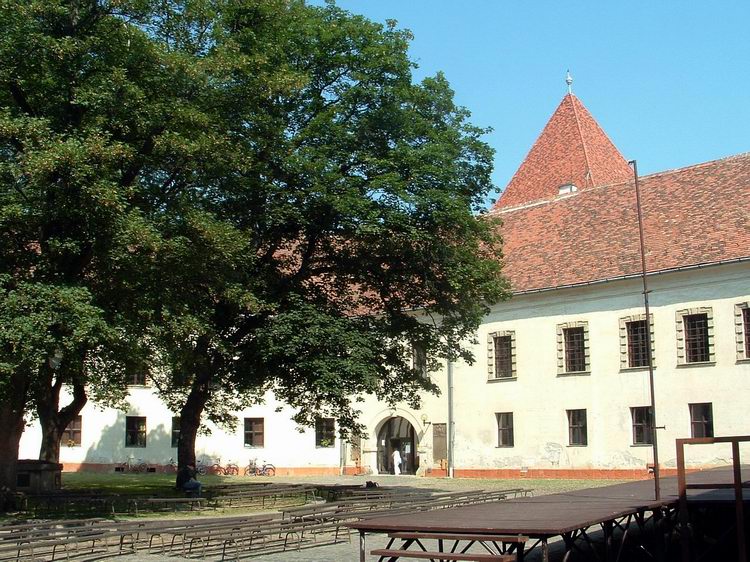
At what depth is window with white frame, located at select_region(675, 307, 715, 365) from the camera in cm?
3191

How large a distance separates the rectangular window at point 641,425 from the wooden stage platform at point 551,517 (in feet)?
62.9

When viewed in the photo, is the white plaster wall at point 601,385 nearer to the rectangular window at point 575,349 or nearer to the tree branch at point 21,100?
the rectangular window at point 575,349

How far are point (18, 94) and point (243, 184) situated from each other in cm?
514

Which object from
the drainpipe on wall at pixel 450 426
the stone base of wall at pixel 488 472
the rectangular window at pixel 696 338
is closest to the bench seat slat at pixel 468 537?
the stone base of wall at pixel 488 472

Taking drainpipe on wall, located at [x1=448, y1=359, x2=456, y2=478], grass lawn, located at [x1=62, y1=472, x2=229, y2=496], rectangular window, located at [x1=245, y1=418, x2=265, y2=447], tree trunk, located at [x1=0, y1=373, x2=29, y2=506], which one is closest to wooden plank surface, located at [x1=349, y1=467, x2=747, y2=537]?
tree trunk, located at [x1=0, y1=373, x2=29, y2=506]

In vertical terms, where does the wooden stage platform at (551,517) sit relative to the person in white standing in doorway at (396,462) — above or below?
above

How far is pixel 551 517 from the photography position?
9.95m

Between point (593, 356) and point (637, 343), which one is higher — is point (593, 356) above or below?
below

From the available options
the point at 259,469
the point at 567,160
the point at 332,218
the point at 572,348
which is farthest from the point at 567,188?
the point at 332,218

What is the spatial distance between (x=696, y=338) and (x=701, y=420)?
8.72 feet

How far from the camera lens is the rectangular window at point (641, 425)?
33.2 meters

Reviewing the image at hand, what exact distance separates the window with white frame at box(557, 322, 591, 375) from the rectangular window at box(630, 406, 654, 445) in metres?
2.34

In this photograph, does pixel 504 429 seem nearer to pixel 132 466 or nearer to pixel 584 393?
pixel 584 393

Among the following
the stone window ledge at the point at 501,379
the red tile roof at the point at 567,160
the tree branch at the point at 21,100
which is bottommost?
the stone window ledge at the point at 501,379
